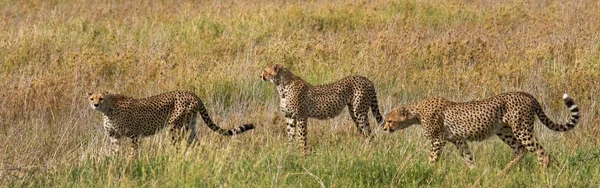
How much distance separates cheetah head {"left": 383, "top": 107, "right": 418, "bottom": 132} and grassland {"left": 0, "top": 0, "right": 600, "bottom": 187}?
0.33 ft

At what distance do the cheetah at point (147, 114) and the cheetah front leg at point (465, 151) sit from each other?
47.7 inches

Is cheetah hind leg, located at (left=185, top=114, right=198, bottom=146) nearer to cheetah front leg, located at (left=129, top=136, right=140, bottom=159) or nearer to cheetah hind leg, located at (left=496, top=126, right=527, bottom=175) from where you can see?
cheetah front leg, located at (left=129, top=136, right=140, bottom=159)

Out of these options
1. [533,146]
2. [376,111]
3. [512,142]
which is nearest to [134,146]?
[376,111]

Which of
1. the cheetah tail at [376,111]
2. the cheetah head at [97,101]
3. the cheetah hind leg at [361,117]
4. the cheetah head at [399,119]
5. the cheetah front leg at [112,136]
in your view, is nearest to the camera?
the cheetah head at [399,119]

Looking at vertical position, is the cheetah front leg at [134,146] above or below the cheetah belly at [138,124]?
below

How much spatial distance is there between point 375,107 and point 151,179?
2.31 meters

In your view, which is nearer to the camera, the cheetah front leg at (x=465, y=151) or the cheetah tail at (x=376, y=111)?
the cheetah front leg at (x=465, y=151)

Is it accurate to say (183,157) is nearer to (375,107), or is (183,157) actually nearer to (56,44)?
(375,107)

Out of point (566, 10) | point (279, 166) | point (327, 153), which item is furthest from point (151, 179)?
point (566, 10)

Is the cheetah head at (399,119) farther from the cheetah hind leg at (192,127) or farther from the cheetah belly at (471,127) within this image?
the cheetah hind leg at (192,127)

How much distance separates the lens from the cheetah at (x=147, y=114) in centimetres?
652

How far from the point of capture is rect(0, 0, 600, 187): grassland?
219 inches

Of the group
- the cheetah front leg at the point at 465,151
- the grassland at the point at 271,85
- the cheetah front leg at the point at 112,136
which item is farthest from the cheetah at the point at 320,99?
the cheetah front leg at the point at 112,136

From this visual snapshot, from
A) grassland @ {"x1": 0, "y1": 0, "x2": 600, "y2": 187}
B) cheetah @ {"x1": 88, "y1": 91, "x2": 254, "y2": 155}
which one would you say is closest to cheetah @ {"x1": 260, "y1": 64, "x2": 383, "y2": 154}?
grassland @ {"x1": 0, "y1": 0, "x2": 600, "y2": 187}
